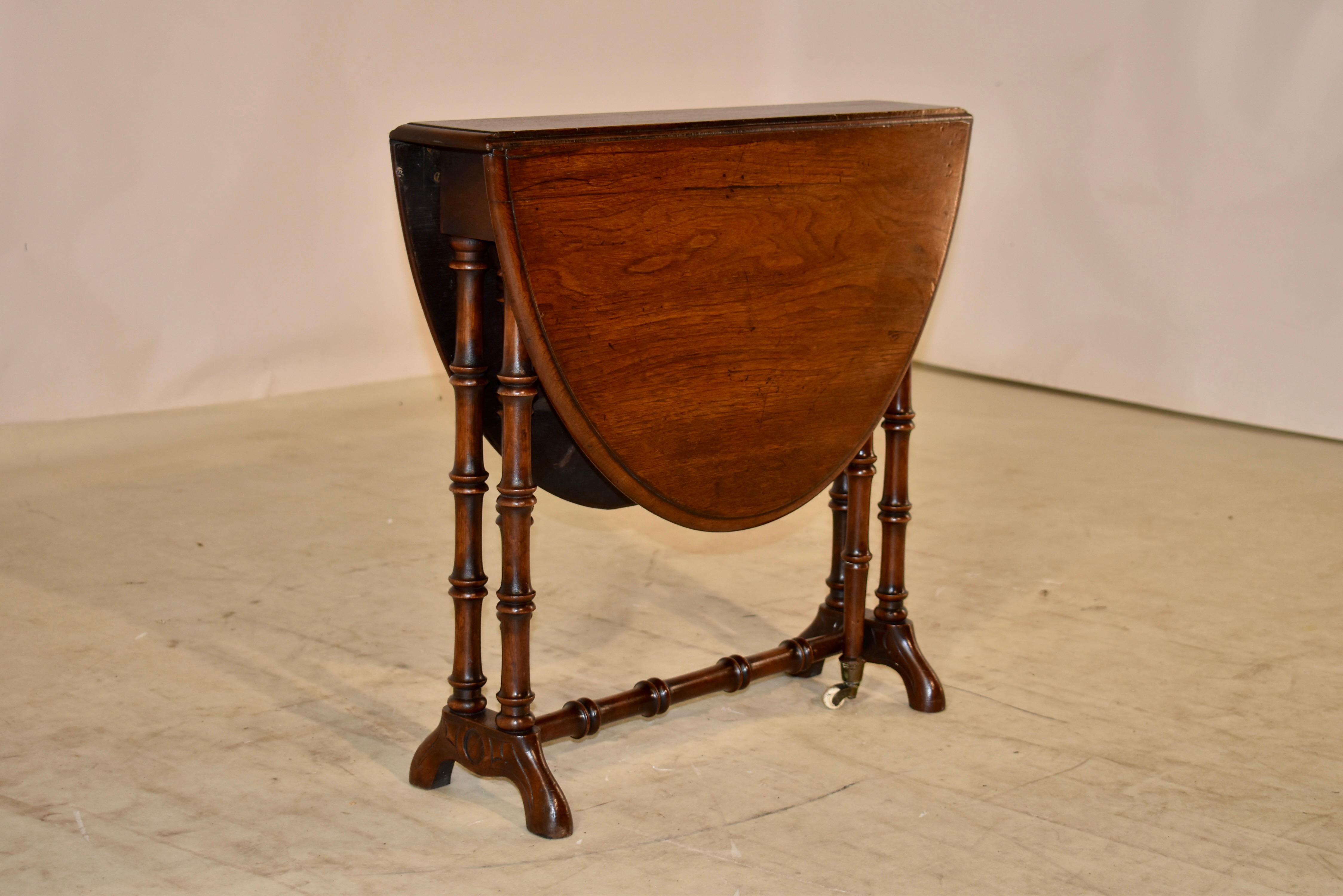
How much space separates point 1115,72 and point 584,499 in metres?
3.49

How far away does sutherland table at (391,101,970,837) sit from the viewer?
191 centimetres

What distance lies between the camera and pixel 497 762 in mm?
2107

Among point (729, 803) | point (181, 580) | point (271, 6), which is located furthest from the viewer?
point (271, 6)

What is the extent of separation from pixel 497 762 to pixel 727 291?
771 millimetres

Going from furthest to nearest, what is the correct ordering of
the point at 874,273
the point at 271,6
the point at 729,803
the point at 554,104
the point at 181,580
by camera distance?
the point at 554,104 < the point at 271,6 < the point at 181,580 < the point at 874,273 < the point at 729,803

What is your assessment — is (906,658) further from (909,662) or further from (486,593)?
(486,593)

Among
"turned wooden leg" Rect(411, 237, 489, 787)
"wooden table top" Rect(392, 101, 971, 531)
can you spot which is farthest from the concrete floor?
"wooden table top" Rect(392, 101, 971, 531)

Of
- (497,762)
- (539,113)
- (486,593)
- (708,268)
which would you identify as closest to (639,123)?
(708,268)

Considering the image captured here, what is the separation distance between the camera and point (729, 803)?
2162mm

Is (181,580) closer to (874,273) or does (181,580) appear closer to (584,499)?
(584,499)

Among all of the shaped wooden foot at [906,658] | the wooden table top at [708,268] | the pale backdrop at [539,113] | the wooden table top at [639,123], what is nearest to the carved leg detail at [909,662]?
the shaped wooden foot at [906,658]

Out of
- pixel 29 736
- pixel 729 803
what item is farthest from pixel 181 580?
pixel 729 803

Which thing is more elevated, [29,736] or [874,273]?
[874,273]

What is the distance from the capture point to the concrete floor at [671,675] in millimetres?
1998
